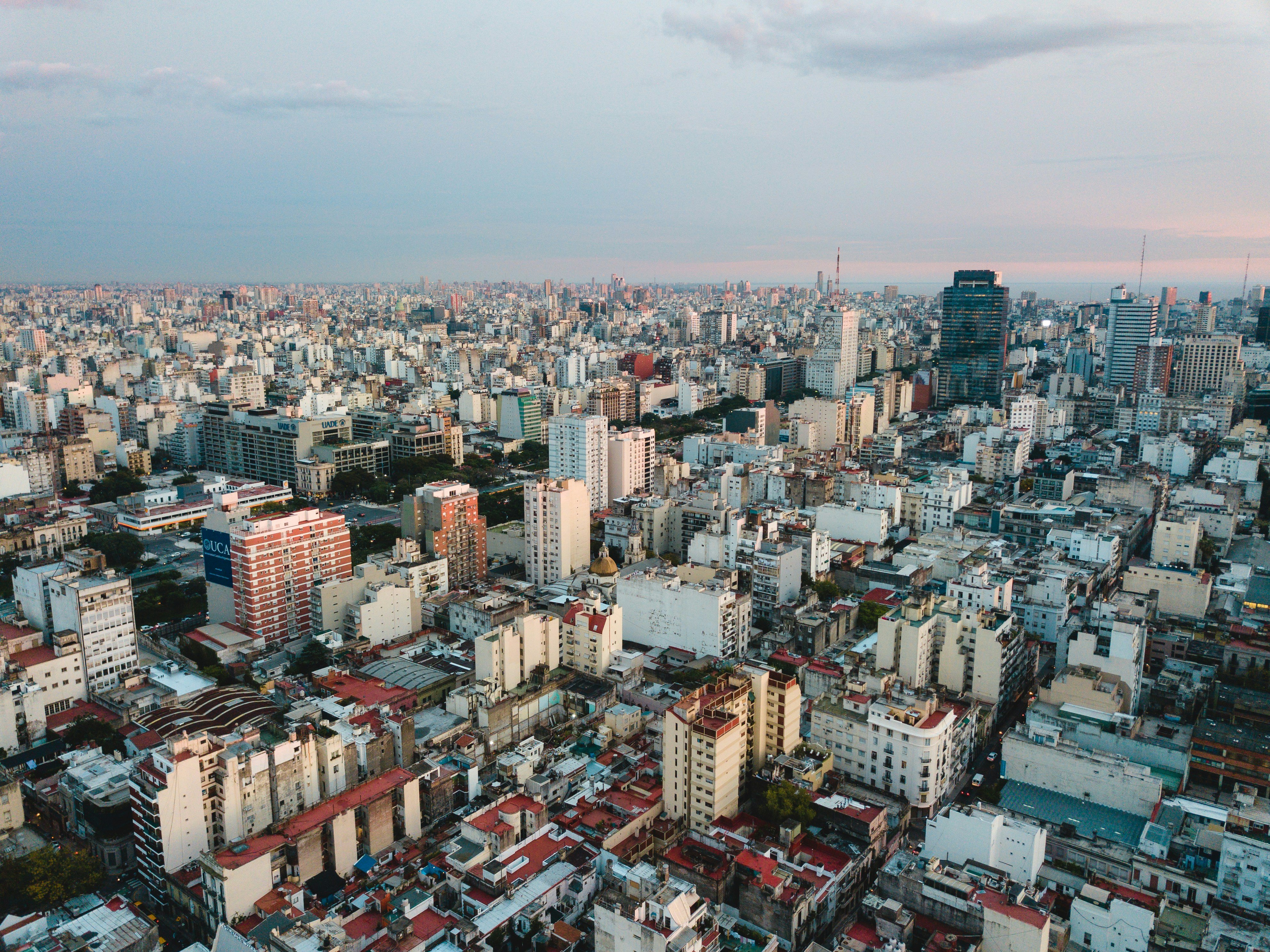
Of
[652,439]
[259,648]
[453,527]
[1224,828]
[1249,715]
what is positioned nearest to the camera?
[1224,828]

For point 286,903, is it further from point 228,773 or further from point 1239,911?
point 1239,911

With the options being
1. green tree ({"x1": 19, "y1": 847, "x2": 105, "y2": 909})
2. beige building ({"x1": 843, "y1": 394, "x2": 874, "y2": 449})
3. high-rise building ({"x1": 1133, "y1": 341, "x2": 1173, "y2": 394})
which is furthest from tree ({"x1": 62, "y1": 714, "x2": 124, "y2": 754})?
high-rise building ({"x1": 1133, "y1": 341, "x2": 1173, "y2": 394})

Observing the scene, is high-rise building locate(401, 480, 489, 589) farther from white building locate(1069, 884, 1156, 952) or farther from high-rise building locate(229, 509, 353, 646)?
white building locate(1069, 884, 1156, 952)

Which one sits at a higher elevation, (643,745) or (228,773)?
(228,773)

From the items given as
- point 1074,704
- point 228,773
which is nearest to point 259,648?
Answer: point 228,773

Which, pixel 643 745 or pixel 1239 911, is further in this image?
pixel 643 745

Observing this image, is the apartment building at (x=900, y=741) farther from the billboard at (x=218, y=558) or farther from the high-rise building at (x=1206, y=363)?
the high-rise building at (x=1206, y=363)

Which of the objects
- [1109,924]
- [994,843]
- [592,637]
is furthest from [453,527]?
[1109,924]
